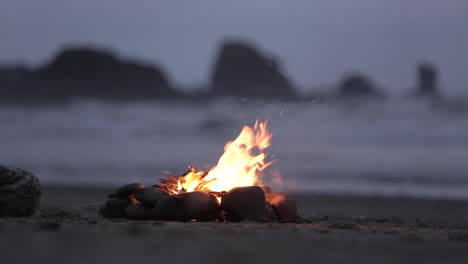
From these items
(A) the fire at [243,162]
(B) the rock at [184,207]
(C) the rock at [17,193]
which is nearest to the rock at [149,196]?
(B) the rock at [184,207]

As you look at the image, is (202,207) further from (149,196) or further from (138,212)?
(138,212)

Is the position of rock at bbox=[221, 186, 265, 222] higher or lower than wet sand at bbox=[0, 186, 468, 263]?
higher

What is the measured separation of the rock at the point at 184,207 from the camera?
28.4 ft

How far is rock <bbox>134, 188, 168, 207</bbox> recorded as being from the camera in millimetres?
9008

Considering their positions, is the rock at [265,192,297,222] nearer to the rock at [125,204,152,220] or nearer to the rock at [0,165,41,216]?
the rock at [125,204,152,220]

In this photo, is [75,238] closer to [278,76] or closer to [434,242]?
[434,242]

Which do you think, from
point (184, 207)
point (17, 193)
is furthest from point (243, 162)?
point (17, 193)

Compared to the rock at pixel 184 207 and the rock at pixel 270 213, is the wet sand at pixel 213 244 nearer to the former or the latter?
the rock at pixel 184 207

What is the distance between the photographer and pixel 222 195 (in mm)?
9250

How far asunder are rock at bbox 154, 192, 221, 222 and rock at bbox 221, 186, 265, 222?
263 millimetres

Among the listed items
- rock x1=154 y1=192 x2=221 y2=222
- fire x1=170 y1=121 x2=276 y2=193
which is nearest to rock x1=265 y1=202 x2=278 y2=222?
fire x1=170 y1=121 x2=276 y2=193

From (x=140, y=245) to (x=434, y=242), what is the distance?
3.00 metres

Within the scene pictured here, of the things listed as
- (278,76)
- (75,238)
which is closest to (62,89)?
(278,76)

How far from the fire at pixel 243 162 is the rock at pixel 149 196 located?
0.82 meters
